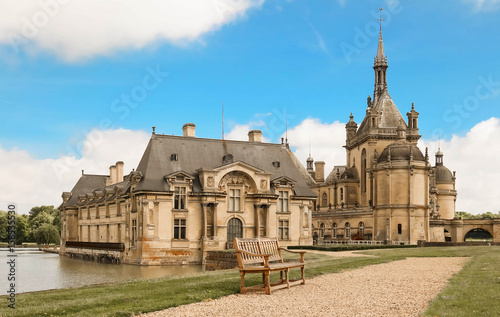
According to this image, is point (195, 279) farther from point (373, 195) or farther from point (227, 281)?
point (373, 195)

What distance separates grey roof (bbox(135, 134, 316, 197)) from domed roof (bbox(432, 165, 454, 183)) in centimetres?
4587

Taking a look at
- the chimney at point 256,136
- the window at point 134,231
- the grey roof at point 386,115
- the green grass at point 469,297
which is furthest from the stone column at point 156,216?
the grey roof at point 386,115

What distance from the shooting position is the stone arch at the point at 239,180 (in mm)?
47812

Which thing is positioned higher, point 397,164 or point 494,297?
point 397,164

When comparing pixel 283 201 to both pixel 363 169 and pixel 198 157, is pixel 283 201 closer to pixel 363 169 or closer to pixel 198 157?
pixel 198 157

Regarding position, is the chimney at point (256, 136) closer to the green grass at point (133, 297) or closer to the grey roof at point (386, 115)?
the grey roof at point (386, 115)

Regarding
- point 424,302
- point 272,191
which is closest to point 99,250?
point 272,191

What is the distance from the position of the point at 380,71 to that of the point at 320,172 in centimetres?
1897

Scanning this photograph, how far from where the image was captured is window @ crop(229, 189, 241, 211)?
4812cm

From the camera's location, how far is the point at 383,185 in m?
65.4

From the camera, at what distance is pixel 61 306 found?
1307cm

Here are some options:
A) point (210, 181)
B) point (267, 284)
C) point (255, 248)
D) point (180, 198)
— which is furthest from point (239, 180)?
point (267, 284)

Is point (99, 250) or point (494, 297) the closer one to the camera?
point (494, 297)

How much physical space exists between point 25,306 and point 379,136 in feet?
214
